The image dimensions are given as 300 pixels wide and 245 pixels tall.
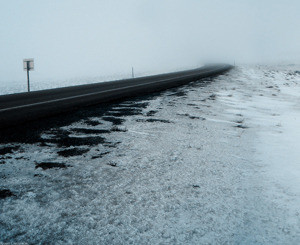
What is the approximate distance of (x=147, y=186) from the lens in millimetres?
2684

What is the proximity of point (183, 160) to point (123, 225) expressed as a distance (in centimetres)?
165

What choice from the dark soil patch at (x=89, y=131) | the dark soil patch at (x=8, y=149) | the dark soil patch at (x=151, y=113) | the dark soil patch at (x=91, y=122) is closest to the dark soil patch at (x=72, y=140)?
the dark soil patch at (x=89, y=131)

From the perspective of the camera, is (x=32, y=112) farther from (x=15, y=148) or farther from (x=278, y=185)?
(x=278, y=185)

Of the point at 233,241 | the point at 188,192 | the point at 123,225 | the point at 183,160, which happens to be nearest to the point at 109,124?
the point at 183,160

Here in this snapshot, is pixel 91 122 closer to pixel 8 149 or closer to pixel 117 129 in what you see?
pixel 117 129

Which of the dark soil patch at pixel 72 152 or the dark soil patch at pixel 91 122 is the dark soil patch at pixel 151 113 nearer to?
the dark soil patch at pixel 91 122

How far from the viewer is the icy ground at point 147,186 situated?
76.9 inches

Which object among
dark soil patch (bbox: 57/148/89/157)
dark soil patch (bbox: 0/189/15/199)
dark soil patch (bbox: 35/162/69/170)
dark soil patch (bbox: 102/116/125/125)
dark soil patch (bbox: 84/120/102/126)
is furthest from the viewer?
dark soil patch (bbox: 102/116/125/125)

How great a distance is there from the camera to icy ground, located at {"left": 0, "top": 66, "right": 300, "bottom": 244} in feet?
6.41

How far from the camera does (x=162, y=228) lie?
1994 millimetres

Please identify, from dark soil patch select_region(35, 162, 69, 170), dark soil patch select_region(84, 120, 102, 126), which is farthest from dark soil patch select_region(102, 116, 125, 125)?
dark soil patch select_region(35, 162, 69, 170)

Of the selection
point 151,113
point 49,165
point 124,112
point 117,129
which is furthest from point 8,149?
point 151,113

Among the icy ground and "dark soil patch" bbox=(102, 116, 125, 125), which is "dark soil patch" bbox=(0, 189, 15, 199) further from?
"dark soil patch" bbox=(102, 116, 125, 125)

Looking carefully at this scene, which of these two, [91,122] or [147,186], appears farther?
[91,122]
